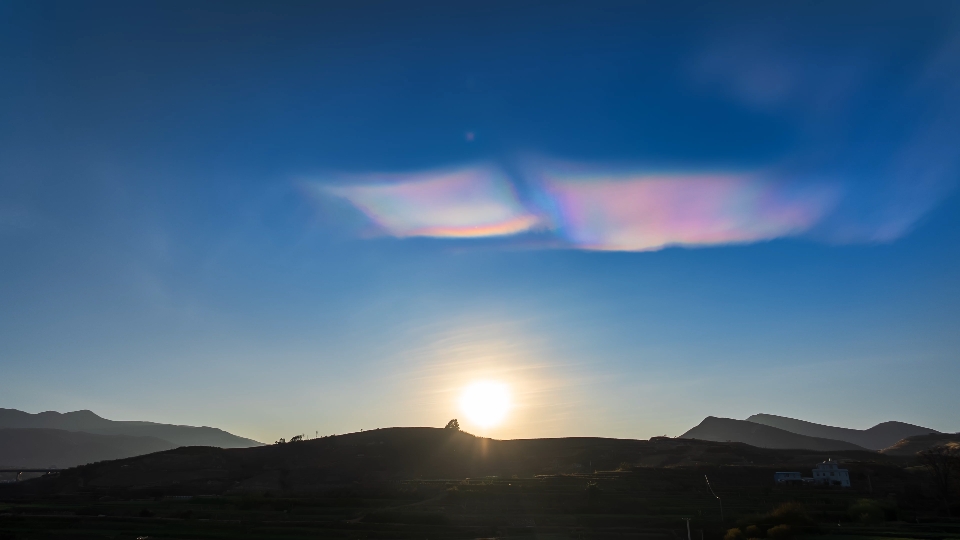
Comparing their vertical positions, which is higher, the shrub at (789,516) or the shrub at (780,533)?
the shrub at (789,516)

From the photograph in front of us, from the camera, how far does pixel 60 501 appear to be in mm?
103438

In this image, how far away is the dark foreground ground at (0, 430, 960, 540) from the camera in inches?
2675

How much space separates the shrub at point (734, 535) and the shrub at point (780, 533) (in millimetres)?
2926

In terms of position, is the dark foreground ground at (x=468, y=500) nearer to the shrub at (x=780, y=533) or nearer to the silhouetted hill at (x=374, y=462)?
the shrub at (x=780, y=533)

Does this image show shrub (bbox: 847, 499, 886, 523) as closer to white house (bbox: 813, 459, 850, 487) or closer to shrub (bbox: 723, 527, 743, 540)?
shrub (bbox: 723, 527, 743, 540)

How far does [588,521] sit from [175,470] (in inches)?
4393

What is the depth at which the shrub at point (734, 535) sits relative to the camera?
61.5 m

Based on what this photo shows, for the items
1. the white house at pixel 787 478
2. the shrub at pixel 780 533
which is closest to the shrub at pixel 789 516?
the shrub at pixel 780 533

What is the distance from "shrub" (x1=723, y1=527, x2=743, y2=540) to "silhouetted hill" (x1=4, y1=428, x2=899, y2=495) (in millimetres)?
62562

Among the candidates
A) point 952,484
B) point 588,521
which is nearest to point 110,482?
point 588,521

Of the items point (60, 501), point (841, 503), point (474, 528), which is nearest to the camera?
point (474, 528)

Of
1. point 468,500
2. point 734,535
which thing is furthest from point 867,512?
point 468,500

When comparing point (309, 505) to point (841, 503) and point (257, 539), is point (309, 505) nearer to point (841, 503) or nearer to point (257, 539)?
point (257, 539)

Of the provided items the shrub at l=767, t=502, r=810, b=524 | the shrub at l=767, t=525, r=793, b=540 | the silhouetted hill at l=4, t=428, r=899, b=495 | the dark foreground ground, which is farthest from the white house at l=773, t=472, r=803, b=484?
the shrub at l=767, t=525, r=793, b=540
